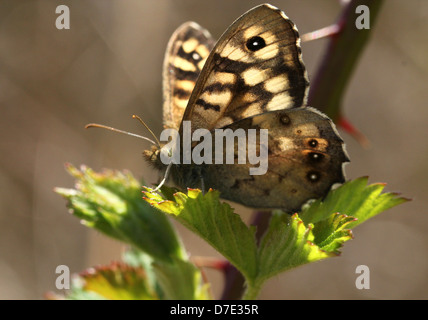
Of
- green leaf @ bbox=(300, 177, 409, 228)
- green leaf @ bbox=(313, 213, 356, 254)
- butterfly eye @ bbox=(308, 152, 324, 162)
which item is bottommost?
green leaf @ bbox=(313, 213, 356, 254)

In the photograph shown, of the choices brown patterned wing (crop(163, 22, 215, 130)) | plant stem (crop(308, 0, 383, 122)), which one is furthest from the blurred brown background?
plant stem (crop(308, 0, 383, 122))

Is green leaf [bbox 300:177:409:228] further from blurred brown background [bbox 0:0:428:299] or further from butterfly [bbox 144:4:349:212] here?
blurred brown background [bbox 0:0:428:299]

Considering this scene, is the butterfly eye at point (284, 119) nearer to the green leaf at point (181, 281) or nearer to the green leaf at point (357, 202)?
the green leaf at point (357, 202)

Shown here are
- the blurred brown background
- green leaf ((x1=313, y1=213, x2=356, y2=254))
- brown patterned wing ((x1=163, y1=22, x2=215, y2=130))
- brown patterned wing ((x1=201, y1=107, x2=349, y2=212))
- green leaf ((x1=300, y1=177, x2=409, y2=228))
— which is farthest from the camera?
the blurred brown background

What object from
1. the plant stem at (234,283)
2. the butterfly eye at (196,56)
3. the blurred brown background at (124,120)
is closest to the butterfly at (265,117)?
the plant stem at (234,283)

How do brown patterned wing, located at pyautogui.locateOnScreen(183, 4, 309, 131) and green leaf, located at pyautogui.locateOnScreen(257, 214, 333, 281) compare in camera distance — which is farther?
brown patterned wing, located at pyautogui.locateOnScreen(183, 4, 309, 131)

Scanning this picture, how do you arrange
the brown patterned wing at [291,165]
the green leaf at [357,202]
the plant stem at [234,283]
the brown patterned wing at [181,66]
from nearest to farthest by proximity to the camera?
the green leaf at [357,202], the plant stem at [234,283], the brown patterned wing at [291,165], the brown patterned wing at [181,66]
